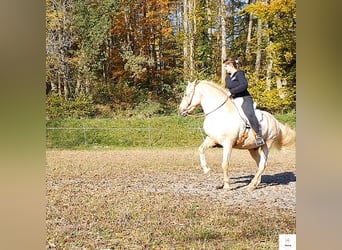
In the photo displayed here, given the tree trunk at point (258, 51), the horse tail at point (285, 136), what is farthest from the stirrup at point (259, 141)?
the tree trunk at point (258, 51)

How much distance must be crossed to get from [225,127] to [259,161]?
365 mm

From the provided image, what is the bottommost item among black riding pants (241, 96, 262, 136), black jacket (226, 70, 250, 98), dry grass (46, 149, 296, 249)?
dry grass (46, 149, 296, 249)

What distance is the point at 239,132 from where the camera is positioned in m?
3.99

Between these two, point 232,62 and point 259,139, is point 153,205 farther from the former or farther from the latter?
point 232,62

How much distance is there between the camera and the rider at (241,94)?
3.99m

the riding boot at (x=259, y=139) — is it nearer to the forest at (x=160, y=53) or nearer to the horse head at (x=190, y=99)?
the forest at (x=160, y=53)

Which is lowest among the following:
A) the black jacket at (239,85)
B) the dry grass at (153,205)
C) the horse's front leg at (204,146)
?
the dry grass at (153,205)

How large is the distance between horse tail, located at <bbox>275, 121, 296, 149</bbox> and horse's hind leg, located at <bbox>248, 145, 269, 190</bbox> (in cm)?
11

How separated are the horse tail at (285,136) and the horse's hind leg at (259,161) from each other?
0.35 feet

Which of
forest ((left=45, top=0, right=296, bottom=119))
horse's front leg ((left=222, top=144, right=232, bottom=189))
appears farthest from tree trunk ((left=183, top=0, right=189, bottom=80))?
horse's front leg ((left=222, top=144, right=232, bottom=189))

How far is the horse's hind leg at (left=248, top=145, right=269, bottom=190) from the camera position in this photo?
4008 millimetres

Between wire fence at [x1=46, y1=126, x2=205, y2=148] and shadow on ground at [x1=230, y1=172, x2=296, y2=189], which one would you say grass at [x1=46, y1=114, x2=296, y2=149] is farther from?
shadow on ground at [x1=230, y1=172, x2=296, y2=189]

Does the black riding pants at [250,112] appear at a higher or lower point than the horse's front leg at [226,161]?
higher
